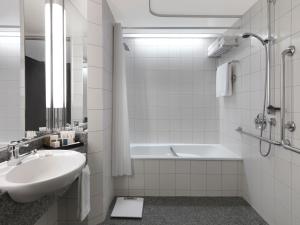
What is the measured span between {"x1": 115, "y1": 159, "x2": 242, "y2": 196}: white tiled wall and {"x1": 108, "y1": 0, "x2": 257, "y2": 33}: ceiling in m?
1.88

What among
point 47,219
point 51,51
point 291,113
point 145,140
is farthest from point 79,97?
point 291,113

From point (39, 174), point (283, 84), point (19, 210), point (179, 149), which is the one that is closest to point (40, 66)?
point (39, 174)

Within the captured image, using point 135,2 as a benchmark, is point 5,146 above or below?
below

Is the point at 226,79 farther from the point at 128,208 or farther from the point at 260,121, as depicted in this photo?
the point at 128,208

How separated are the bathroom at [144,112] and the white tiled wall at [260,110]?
0.01 meters

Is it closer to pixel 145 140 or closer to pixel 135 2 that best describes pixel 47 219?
pixel 145 140

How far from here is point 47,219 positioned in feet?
6.38

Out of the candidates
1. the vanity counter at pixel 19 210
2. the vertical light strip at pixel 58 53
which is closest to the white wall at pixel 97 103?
the vertical light strip at pixel 58 53

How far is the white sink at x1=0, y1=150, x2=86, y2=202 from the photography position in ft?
3.24

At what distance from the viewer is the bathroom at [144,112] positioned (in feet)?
5.07

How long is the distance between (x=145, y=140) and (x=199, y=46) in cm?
186

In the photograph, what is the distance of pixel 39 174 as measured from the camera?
4.70 feet

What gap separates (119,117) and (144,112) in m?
1.04

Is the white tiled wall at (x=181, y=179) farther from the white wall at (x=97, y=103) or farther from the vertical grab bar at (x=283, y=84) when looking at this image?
the vertical grab bar at (x=283, y=84)
